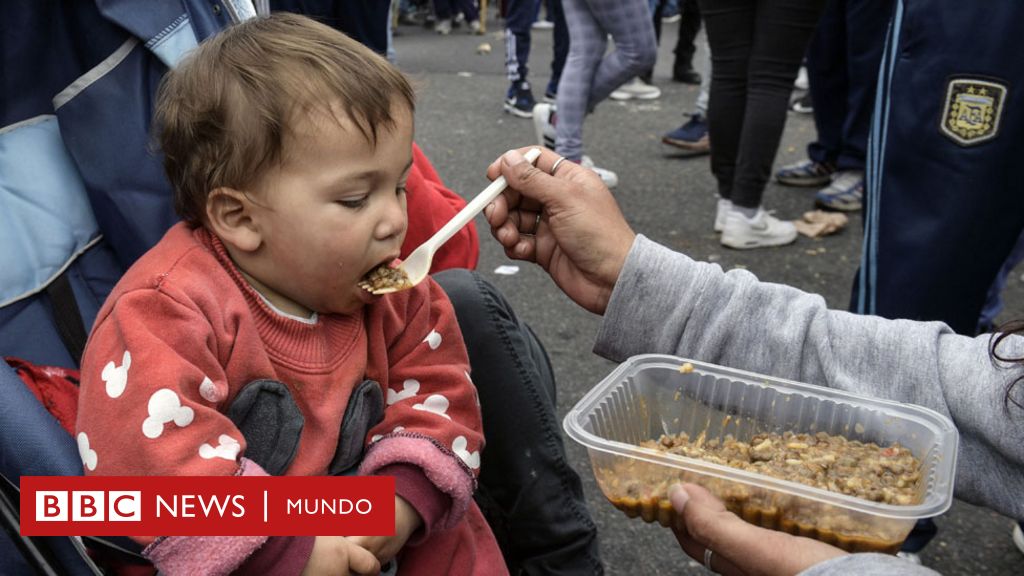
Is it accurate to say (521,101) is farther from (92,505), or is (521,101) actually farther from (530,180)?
(92,505)

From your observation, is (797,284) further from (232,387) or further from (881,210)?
(232,387)

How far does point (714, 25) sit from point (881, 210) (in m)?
1.74

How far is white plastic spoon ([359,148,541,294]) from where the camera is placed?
4.59ft

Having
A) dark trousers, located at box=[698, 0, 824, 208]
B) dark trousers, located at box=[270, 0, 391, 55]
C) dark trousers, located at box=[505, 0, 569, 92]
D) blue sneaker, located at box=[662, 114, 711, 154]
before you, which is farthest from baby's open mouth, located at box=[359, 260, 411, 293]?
dark trousers, located at box=[505, 0, 569, 92]

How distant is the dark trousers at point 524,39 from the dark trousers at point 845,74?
6.02ft

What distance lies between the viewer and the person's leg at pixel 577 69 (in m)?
4.25

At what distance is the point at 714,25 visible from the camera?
368 centimetres

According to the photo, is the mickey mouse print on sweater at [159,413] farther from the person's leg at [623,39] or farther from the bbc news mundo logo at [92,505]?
the person's leg at [623,39]

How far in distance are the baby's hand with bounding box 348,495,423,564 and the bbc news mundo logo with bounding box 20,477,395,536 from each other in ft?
0.23

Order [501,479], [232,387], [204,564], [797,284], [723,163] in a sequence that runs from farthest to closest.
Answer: [723,163], [797,284], [501,479], [232,387], [204,564]

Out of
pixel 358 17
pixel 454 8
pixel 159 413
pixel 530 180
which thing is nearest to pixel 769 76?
pixel 358 17

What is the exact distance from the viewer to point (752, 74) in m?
3.60

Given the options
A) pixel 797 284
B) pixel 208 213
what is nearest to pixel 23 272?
pixel 208 213

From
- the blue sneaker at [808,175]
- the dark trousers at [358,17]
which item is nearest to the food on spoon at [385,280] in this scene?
the dark trousers at [358,17]
